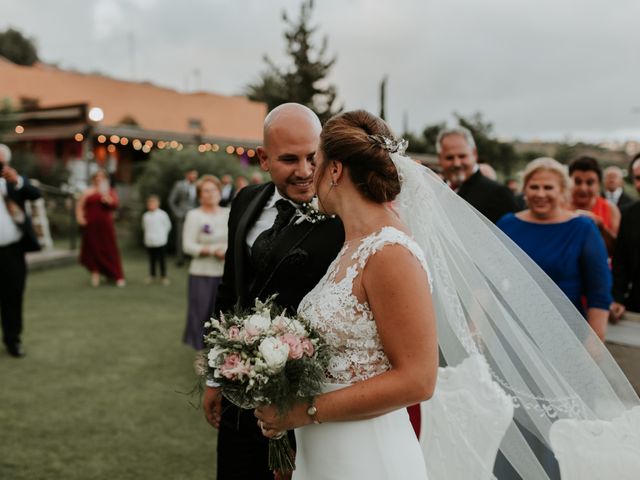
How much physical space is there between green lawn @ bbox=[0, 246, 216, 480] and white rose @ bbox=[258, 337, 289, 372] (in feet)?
1.28

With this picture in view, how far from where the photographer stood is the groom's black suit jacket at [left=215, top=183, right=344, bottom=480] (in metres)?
2.44

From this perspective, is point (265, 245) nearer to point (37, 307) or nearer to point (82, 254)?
point (37, 307)

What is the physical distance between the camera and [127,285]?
38.7ft

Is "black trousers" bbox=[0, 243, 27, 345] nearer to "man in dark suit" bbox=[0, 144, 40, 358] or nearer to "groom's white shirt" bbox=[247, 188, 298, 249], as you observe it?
"man in dark suit" bbox=[0, 144, 40, 358]

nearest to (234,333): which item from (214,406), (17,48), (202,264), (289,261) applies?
(289,261)

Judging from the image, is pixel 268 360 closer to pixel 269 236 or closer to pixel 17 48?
pixel 269 236

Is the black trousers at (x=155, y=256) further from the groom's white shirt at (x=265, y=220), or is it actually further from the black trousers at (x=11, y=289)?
the groom's white shirt at (x=265, y=220)

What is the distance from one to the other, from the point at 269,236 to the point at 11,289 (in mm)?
5377

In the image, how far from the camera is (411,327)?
1781mm

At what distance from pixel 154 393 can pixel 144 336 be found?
2.27 meters

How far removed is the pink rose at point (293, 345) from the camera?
1.88m

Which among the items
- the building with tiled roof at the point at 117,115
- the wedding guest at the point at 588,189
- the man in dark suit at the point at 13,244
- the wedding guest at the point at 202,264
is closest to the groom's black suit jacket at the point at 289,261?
the wedding guest at the point at 588,189

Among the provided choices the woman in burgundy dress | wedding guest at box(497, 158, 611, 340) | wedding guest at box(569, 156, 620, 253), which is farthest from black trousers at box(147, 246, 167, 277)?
wedding guest at box(497, 158, 611, 340)

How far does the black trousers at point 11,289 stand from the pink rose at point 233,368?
5.81 meters
